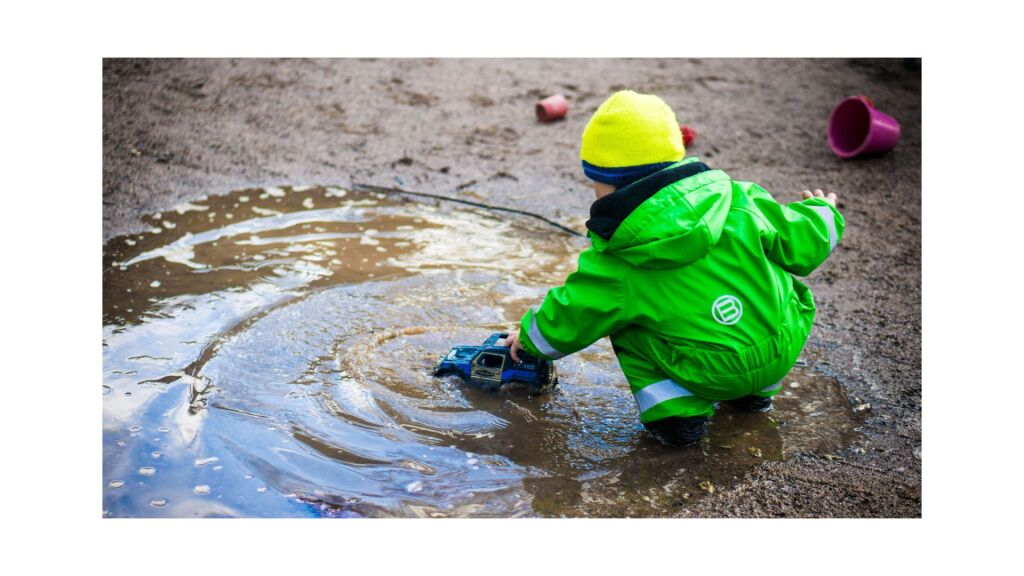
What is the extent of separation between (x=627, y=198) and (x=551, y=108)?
3964mm

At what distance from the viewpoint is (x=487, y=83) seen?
23.8 feet

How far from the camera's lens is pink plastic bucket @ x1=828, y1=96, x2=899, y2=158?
5.87 meters

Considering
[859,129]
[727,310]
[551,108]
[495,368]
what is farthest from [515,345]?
[859,129]

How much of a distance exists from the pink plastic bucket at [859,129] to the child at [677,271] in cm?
309

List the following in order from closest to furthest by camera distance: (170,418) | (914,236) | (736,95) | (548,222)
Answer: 1. (170,418)
2. (914,236)
3. (548,222)
4. (736,95)

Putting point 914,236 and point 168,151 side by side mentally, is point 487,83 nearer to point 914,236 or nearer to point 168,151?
point 168,151

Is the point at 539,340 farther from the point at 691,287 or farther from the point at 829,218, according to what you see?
the point at 829,218

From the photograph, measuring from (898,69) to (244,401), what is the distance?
6.13 meters

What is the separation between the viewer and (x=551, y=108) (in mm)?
6688

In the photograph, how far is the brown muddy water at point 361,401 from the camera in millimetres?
2990

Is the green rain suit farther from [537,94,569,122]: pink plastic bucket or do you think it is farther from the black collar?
[537,94,569,122]: pink plastic bucket

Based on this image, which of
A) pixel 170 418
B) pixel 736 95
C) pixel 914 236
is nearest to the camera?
pixel 170 418

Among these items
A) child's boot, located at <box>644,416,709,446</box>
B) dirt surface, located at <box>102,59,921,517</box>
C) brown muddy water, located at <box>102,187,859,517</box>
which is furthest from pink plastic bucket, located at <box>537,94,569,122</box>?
child's boot, located at <box>644,416,709,446</box>

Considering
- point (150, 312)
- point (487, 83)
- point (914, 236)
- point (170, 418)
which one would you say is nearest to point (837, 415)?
point (914, 236)
